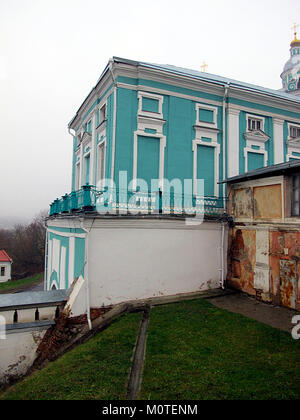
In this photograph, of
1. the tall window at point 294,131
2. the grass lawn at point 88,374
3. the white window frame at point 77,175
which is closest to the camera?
the grass lawn at point 88,374

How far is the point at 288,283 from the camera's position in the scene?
8.31 metres

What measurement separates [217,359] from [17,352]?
202 inches

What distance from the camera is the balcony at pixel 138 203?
347 inches

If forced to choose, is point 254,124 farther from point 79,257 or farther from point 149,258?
point 79,257

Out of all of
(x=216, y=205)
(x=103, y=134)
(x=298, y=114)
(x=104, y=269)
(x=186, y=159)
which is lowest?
(x=104, y=269)

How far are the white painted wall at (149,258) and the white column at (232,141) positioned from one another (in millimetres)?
3006

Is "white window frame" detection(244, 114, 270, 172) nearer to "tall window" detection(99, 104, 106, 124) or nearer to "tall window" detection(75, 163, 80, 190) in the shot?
"tall window" detection(99, 104, 106, 124)

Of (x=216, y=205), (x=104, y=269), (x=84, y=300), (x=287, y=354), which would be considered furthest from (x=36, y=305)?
(x=216, y=205)

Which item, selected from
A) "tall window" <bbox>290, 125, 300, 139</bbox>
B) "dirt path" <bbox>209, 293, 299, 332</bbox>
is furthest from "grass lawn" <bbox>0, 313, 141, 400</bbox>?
"tall window" <bbox>290, 125, 300, 139</bbox>

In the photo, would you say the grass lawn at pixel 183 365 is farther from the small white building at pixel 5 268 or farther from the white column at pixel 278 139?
the small white building at pixel 5 268

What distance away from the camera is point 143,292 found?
890cm

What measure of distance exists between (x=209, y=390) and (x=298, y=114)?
43.7ft

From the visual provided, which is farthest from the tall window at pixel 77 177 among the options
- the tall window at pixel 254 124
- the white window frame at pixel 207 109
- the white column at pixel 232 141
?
the tall window at pixel 254 124

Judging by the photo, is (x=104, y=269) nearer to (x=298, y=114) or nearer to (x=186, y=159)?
(x=186, y=159)
